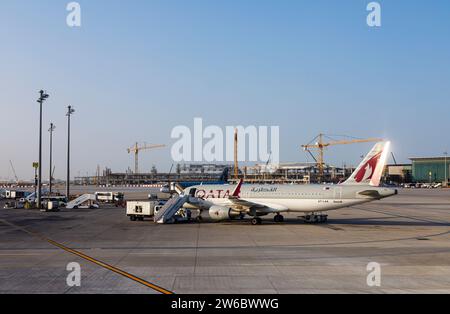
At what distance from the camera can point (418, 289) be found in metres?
16.7

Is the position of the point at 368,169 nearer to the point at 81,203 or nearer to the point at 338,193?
the point at 338,193

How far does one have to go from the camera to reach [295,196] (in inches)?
1747

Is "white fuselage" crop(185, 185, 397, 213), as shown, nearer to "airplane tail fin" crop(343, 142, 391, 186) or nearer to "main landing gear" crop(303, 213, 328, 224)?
"airplane tail fin" crop(343, 142, 391, 186)

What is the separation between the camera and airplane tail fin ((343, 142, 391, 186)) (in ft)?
137

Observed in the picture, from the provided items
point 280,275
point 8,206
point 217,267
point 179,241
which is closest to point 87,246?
point 179,241

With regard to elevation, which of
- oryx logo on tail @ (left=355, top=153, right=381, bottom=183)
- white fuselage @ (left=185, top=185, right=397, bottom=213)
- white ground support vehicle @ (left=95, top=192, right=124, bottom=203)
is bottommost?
white ground support vehicle @ (left=95, top=192, right=124, bottom=203)

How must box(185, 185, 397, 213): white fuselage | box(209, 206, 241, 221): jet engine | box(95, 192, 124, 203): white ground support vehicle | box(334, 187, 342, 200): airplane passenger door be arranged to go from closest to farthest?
box(185, 185, 397, 213): white fuselage
box(334, 187, 342, 200): airplane passenger door
box(209, 206, 241, 221): jet engine
box(95, 192, 124, 203): white ground support vehicle

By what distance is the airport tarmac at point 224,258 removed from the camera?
1717 cm

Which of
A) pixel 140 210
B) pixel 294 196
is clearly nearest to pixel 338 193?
pixel 294 196

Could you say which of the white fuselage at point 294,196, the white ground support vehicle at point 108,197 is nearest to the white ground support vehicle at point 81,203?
the white ground support vehicle at point 108,197

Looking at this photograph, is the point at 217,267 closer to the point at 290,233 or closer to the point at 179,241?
the point at 179,241

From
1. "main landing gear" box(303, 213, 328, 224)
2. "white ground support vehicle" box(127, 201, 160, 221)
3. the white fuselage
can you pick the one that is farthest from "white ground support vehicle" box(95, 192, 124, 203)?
"main landing gear" box(303, 213, 328, 224)

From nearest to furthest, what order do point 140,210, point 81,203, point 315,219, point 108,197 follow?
point 315,219 < point 140,210 < point 81,203 < point 108,197

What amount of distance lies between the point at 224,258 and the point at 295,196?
21788mm
